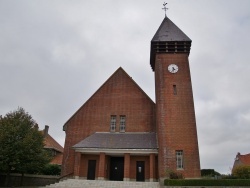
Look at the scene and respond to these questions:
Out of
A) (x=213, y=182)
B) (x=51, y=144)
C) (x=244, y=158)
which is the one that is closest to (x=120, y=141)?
(x=213, y=182)

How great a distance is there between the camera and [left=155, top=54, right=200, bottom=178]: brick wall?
847 inches

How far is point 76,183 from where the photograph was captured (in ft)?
72.0

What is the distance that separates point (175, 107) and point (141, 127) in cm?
554

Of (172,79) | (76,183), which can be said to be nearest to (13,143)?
(76,183)

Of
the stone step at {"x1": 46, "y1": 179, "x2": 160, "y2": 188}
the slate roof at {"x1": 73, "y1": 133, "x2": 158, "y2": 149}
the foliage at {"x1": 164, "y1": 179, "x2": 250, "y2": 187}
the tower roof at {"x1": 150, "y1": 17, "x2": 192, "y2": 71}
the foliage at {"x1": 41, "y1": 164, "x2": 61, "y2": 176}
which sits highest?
the tower roof at {"x1": 150, "y1": 17, "x2": 192, "y2": 71}

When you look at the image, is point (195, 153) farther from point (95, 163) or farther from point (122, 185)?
point (95, 163)

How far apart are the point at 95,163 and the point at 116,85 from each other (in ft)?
31.1

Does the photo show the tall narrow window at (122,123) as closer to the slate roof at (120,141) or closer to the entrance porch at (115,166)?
the slate roof at (120,141)

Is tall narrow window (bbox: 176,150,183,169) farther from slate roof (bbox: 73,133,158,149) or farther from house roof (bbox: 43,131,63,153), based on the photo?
house roof (bbox: 43,131,63,153)

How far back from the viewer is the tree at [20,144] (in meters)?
21.8

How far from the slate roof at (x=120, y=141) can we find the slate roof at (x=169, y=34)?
10.2m

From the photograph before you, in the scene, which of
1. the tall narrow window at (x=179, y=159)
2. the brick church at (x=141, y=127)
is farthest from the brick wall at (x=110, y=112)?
the tall narrow window at (x=179, y=159)

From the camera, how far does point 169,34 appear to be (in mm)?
26984

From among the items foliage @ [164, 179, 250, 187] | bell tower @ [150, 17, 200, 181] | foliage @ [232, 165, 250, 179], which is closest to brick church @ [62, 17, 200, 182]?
bell tower @ [150, 17, 200, 181]
